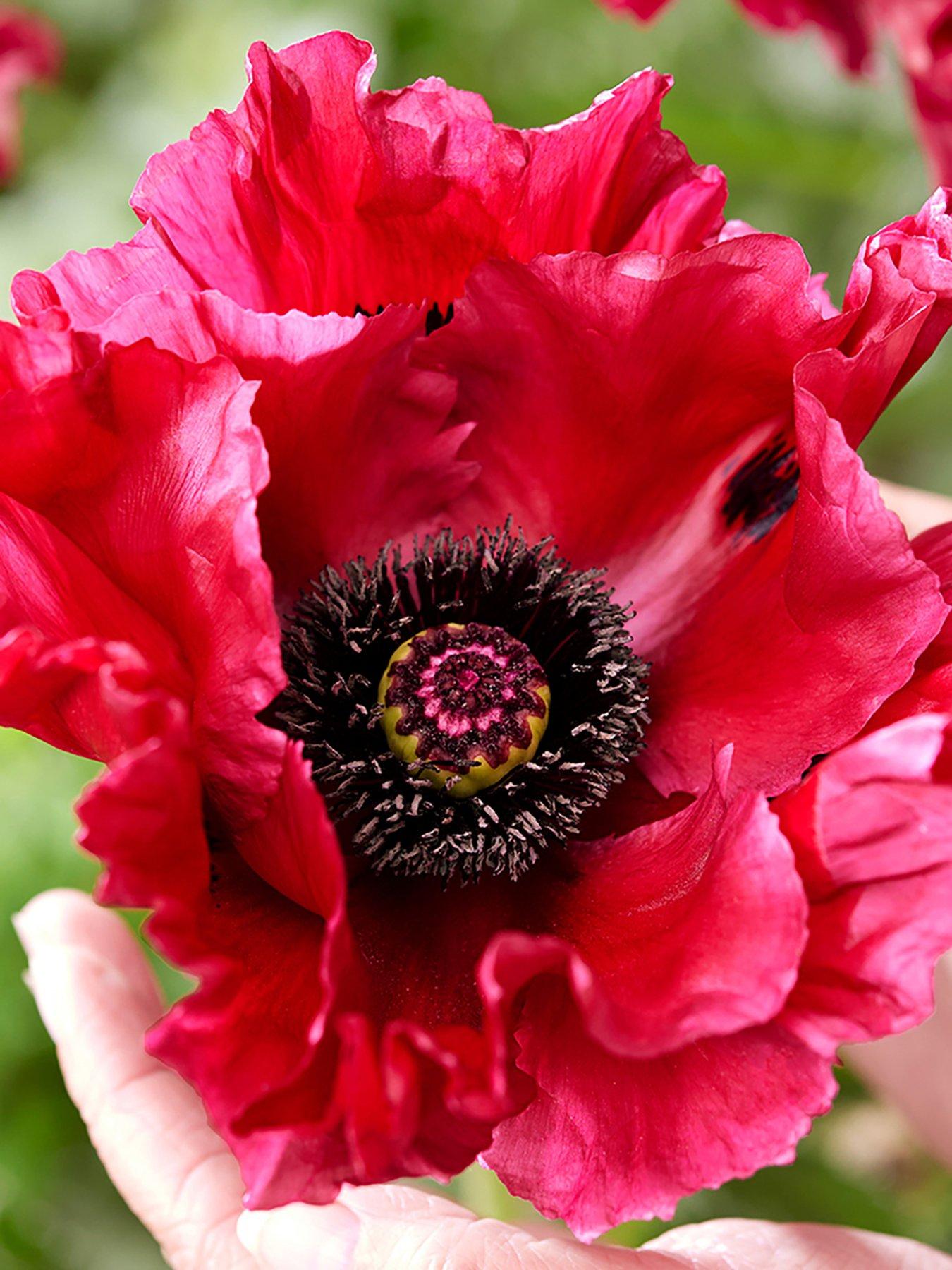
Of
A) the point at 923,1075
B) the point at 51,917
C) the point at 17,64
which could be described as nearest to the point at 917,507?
the point at 923,1075

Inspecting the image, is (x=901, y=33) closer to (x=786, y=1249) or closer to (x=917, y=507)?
(x=917, y=507)

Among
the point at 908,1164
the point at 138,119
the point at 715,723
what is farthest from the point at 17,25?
the point at 908,1164

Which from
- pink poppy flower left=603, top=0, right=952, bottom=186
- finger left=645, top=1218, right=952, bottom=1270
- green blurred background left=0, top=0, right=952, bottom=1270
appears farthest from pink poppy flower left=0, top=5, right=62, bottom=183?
finger left=645, top=1218, right=952, bottom=1270

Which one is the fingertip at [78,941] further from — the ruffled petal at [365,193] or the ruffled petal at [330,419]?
the ruffled petal at [365,193]

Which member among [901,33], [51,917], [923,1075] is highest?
[901,33]

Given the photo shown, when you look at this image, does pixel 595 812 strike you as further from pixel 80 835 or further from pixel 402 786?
pixel 80 835
